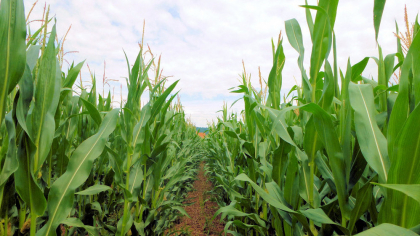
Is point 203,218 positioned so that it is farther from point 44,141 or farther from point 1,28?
point 1,28

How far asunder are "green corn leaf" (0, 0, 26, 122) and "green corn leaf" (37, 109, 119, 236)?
1.08ft

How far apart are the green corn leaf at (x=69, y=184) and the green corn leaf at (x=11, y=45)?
33 cm

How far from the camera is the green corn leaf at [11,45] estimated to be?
2.22 ft

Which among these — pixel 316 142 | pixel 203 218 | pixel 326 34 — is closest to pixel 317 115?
pixel 316 142

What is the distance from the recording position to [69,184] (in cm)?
91

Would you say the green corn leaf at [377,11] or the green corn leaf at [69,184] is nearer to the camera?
the green corn leaf at [377,11]

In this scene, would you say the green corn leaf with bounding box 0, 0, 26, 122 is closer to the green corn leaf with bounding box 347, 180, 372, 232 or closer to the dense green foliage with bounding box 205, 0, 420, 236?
the dense green foliage with bounding box 205, 0, 420, 236

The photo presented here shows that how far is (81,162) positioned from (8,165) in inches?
9.3

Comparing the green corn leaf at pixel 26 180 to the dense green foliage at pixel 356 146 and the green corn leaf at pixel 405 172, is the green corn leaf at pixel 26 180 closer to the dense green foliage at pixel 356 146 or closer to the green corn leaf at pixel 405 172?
the dense green foliage at pixel 356 146

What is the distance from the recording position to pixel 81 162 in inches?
37.5

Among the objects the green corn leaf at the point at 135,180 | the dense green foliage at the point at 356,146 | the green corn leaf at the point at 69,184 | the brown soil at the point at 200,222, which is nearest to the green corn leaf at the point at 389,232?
the dense green foliage at the point at 356,146

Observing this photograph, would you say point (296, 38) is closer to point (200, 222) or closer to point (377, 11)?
point (377, 11)

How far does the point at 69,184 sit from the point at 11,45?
54 centimetres

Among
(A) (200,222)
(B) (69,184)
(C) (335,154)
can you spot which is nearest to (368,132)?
(C) (335,154)
